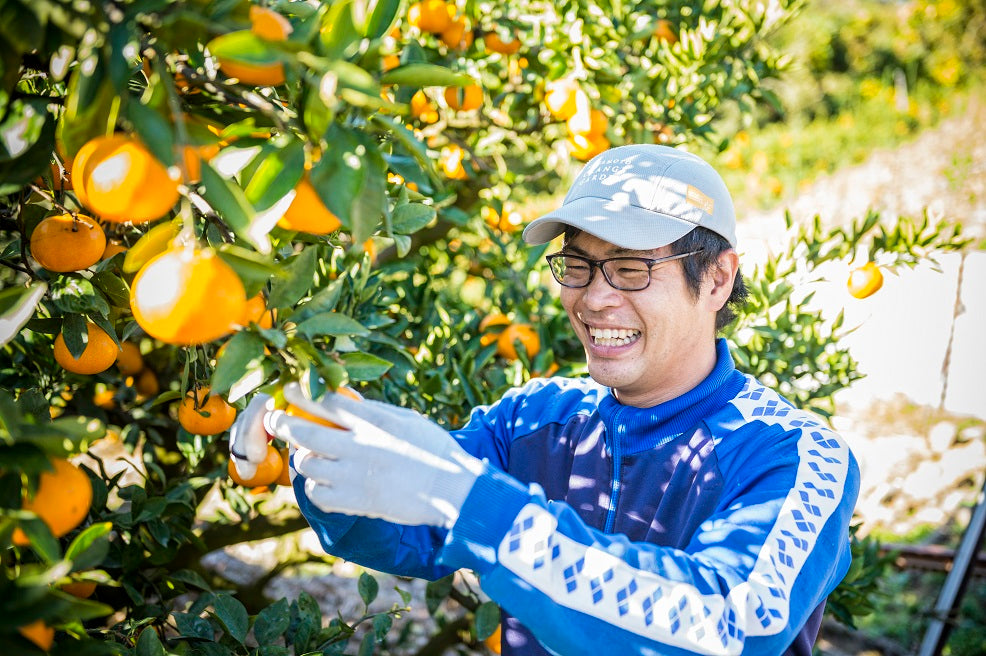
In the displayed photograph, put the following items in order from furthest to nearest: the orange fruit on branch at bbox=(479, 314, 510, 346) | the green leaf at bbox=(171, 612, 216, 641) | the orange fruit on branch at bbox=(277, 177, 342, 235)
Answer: the orange fruit on branch at bbox=(479, 314, 510, 346)
the green leaf at bbox=(171, 612, 216, 641)
the orange fruit on branch at bbox=(277, 177, 342, 235)

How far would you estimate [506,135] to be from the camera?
86.7 inches

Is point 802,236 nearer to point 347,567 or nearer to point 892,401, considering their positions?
point 347,567

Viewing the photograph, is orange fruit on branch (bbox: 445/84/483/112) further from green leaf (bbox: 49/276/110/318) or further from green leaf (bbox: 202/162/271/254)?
green leaf (bbox: 202/162/271/254)

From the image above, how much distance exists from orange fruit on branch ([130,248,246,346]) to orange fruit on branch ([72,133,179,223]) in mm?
54

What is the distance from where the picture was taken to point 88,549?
744mm

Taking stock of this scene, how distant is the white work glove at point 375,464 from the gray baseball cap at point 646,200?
1.87ft

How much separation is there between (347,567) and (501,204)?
5.59 feet

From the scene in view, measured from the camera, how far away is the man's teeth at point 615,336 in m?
1.39

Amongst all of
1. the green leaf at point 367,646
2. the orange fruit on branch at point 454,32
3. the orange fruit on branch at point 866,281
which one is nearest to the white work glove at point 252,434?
the green leaf at point 367,646

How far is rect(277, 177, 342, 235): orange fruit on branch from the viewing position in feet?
2.42


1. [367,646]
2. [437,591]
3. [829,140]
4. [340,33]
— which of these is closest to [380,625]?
[367,646]

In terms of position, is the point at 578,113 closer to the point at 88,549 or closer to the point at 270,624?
the point at 270,624

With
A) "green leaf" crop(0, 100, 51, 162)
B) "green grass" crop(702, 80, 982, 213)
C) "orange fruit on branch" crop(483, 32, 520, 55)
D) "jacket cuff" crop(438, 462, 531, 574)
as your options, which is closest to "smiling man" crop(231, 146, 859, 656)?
"jacket cuff" crop(438, 462, 531, 574)

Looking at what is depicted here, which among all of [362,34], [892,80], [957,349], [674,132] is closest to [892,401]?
[957,349]
